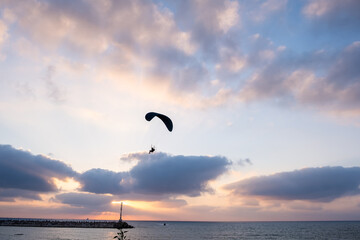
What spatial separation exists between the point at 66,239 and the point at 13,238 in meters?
14.2

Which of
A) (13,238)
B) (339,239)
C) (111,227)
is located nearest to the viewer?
(13,238)

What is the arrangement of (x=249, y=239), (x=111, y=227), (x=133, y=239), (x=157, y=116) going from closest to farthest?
(x=157, y=116) < (x=133, y=239) < (x=249, y=239) < (x=111, y=227)

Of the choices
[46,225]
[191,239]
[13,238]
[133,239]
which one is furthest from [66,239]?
[46,225]

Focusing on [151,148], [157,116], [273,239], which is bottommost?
[273,239]

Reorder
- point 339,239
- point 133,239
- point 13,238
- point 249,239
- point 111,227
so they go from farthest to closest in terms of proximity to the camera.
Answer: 1. point 111,227
2. point 249,239
3. point 339,239
4. point 133,239
5. point 13,238

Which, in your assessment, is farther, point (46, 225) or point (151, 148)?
point (46, 225)

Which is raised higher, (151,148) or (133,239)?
(151,148)

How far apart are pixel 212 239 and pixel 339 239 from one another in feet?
145

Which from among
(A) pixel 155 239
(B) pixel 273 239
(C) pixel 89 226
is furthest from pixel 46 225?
(B) pixel 273 239

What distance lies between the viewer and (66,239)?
78.2 metres

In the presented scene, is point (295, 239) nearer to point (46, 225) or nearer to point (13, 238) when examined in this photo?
point (13, 238)

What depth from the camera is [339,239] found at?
96062 mm

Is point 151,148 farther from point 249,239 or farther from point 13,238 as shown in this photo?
point 249,239

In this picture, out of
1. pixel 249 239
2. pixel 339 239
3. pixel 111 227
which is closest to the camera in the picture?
pixel 339 239
